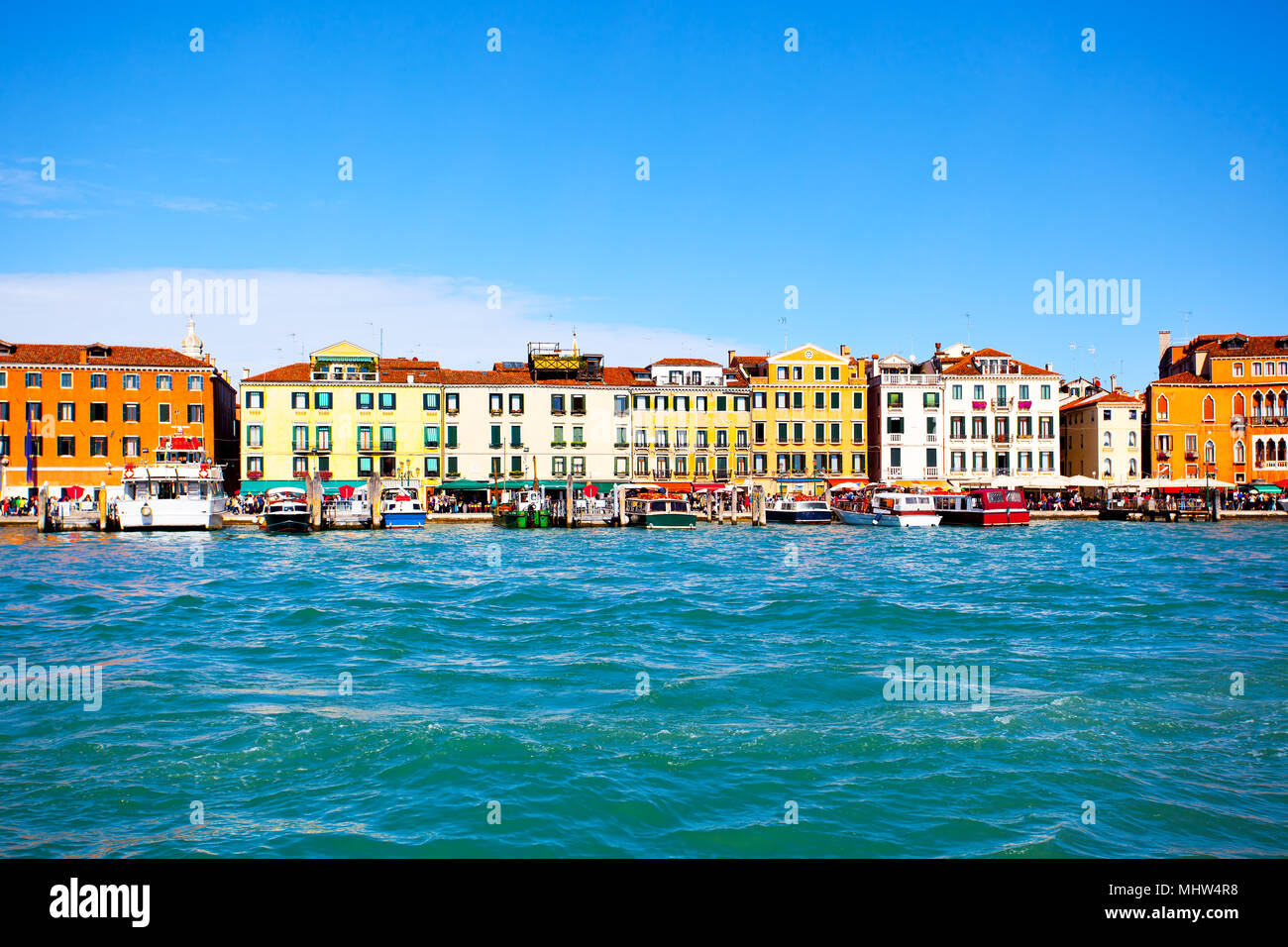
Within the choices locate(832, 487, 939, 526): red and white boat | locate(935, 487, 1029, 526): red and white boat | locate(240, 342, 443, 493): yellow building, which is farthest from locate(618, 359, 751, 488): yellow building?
locate(935, 487, 1029, 526): red and white boat

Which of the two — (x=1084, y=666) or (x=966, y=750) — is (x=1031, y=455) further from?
(x=966, y=750)

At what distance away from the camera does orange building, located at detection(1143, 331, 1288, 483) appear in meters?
57.8

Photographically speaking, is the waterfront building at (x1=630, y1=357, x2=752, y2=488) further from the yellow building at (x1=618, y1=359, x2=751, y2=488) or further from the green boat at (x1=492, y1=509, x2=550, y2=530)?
the green boat at (x1=492, y1=509, x2=550, y2=530)

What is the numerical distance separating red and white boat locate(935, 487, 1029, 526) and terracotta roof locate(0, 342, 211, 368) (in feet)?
136

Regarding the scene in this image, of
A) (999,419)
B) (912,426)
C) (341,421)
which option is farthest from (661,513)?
(999,419)

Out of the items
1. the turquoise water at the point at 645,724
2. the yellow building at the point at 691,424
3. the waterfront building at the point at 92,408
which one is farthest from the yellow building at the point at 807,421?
the turquoise water at the point at 645,724

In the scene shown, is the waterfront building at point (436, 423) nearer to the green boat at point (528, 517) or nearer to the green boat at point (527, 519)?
the green boat at point (528, 517)

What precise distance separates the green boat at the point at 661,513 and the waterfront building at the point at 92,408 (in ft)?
78.3

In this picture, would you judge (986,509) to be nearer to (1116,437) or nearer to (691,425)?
(1116,437)

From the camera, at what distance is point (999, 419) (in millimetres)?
59156

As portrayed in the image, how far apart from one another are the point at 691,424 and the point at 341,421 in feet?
67.1

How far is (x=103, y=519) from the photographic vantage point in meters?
43.1
